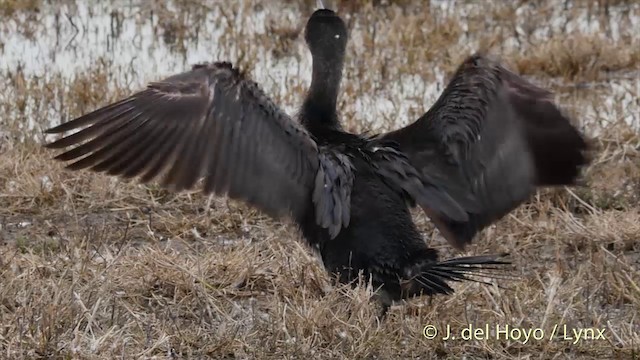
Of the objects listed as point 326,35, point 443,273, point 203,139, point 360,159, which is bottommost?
point 443,273

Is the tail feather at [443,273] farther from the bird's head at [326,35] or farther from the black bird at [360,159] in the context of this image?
the bird's head at [326,35]

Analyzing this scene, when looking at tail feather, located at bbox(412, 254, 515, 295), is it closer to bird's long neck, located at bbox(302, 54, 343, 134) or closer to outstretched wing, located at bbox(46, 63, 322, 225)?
outstretched wing, located at bbox(46, 63, 322, 225)

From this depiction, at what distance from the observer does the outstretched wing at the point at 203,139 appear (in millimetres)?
4859

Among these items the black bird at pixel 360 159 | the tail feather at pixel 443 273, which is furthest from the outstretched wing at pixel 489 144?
the tail feather at pixel 443 273

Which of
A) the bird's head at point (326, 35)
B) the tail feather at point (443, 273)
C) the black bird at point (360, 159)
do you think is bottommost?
the tail feather at point (443, 273)

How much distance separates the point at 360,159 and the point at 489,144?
0.50m

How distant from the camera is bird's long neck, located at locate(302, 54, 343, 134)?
5555 mm

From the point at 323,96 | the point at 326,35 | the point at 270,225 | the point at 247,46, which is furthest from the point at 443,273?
the point at 247,46

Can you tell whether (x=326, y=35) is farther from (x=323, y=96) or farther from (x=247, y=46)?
(x=247, y=46)

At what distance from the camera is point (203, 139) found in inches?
193

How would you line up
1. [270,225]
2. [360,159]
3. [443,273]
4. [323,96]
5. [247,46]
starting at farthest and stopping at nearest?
[247,46] < [270,225] < [323,96] < [360,159] < [443,273]

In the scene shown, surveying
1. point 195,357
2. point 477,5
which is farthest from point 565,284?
point 477,5

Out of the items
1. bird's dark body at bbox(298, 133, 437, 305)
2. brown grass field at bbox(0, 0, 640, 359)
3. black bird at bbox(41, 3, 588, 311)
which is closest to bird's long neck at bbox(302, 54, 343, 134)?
black bird at bbox(41, 3, 588, 311)

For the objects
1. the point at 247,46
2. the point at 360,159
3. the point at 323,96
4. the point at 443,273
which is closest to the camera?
the point at 443,273
